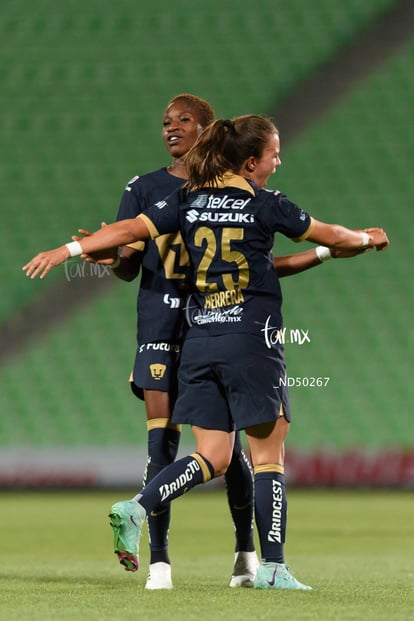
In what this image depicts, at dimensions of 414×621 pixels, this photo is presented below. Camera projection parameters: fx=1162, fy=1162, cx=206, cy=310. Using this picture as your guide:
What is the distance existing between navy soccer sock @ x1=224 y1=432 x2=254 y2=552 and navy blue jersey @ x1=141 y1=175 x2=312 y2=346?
0.58 metres

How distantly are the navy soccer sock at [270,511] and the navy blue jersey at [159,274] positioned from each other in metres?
0.64

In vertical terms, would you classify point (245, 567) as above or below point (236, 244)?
below

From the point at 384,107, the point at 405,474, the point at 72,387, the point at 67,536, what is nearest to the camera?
the point at 67,536

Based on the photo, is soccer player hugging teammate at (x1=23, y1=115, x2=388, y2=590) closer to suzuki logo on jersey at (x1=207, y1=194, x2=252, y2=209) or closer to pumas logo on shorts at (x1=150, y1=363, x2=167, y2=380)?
suzuki logo on jersey at (x1=207, y1=194, x2=252, y2=209)

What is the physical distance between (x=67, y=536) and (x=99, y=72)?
5590 mm

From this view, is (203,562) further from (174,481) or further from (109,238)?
(109,238)

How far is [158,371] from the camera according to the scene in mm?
3867

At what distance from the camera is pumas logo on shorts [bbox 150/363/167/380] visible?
386cm

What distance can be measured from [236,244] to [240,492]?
926 millimetres

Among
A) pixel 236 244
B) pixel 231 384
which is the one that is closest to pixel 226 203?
pixel 236 244

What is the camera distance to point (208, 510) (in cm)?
752

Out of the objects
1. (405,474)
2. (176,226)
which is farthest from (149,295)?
(405,474)

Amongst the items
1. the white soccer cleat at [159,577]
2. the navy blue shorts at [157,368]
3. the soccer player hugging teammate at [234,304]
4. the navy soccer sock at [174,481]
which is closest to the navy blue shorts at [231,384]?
the soccer player hugging teammate at [234,304]

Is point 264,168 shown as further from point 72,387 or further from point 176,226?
point 72,387
